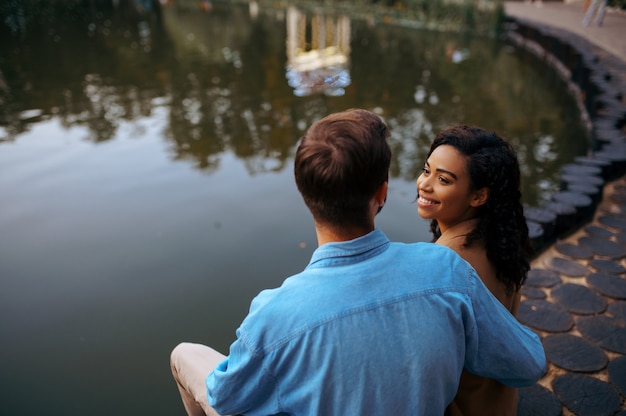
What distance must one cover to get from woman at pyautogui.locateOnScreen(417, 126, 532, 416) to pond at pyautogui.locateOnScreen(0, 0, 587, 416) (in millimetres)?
1686

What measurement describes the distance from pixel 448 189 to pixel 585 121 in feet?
20.1

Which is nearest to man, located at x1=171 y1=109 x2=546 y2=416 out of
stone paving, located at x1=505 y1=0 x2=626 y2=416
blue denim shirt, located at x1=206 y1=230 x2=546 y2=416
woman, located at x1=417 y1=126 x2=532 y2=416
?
blue denim shirt, located at x1=206 y1=230 x2=546 y2=416

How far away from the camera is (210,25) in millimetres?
15805

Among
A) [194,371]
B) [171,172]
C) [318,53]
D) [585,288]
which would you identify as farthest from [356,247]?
[318,53]

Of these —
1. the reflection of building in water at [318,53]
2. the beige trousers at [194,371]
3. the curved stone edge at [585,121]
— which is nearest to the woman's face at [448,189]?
the beige trousers at [194,371]

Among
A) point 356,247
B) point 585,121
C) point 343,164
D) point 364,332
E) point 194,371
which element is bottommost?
point 585,121

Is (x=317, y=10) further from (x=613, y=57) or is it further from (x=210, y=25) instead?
(x=613, y=57)

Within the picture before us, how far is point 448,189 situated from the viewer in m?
1.64

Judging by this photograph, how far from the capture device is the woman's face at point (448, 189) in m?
1.63

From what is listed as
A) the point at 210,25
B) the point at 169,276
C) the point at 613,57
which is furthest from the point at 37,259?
the point at 210,25

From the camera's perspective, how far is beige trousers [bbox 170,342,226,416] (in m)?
1.55

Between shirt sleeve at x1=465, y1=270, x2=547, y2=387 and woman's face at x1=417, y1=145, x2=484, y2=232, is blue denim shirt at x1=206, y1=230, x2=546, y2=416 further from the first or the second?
woman's face at x1=417, y1=145, x2=484, y2=232

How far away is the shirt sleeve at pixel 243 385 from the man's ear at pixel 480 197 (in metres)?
0.97

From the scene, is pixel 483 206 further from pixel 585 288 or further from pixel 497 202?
pixel 585 288
